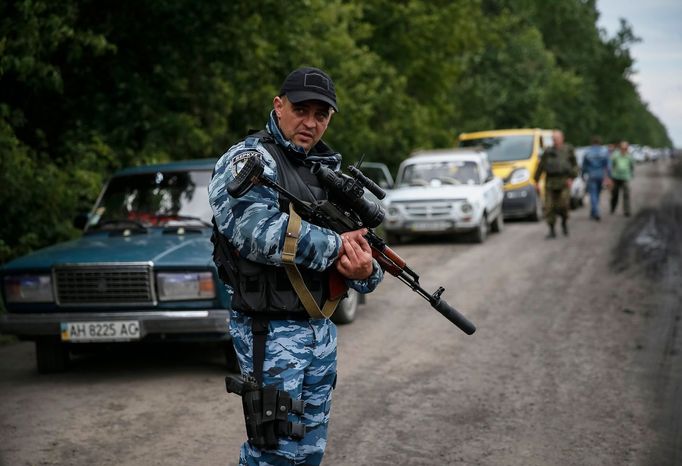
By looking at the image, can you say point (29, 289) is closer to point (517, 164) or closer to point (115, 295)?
point (115, 295)

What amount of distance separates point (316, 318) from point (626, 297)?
8.06 m

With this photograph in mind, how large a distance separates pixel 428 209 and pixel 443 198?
35cm

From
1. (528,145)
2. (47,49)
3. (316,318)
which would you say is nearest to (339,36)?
(528,145)

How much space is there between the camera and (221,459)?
16.9 ft

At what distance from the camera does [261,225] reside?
10.8ft

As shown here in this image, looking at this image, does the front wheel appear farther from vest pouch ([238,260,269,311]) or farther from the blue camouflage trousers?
vest pouch ([238,260,269,311])

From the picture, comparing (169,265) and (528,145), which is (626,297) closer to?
(169,265)

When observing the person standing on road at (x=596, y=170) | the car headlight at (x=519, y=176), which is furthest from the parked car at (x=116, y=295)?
the person standing on road at (x=596, y=170)

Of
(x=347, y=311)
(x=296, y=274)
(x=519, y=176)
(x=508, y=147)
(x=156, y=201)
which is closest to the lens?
(x=296, y=274)

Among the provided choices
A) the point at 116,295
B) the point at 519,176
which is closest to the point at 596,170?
the point at 519,176

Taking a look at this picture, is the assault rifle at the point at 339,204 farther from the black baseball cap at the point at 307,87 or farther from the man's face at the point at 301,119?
the black baseball cap at the point at 307,87

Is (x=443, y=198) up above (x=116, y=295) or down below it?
below

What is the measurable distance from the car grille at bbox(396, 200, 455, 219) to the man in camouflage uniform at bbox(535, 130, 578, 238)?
176cm

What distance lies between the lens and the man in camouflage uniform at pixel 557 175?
16375mm
